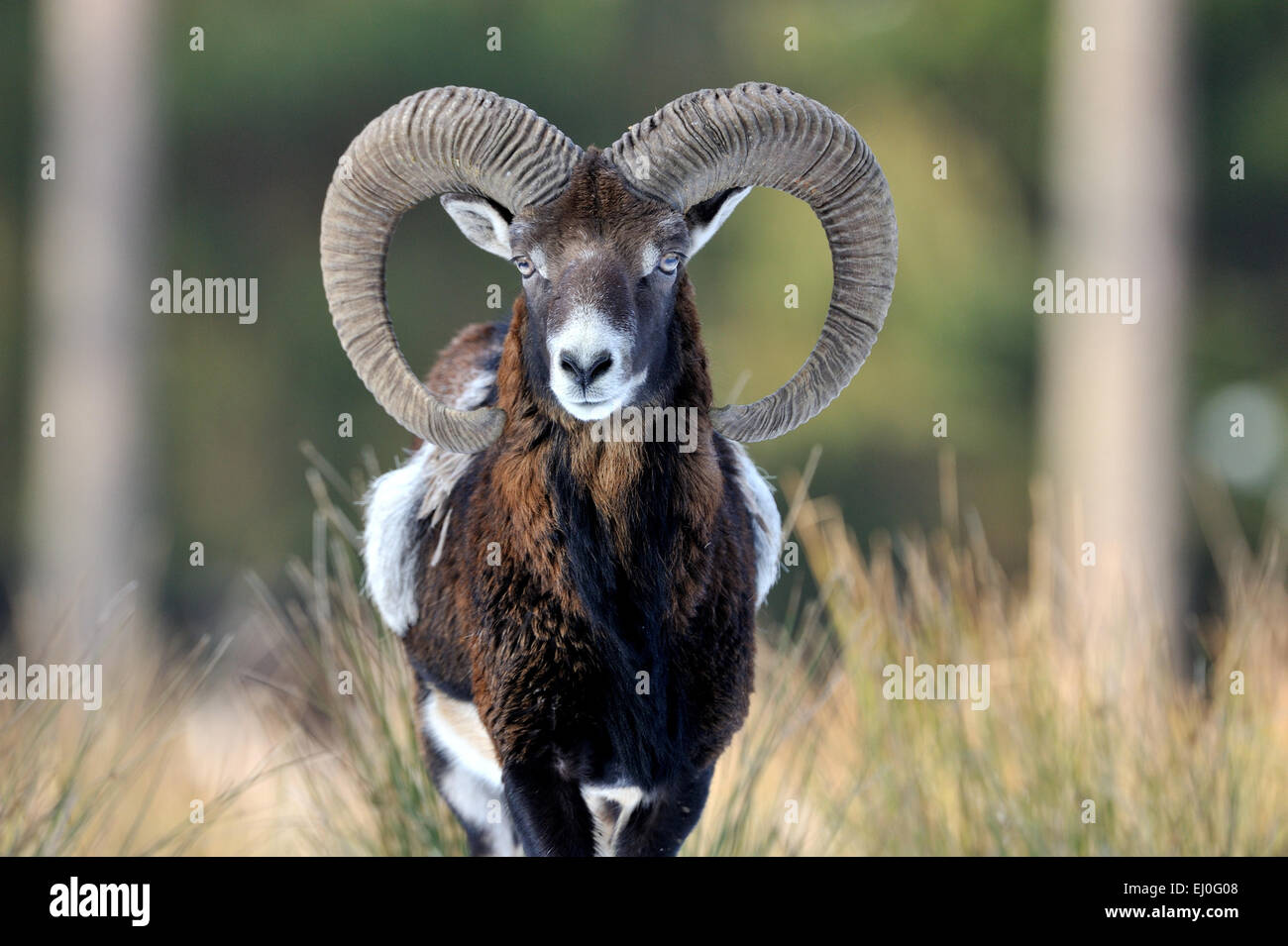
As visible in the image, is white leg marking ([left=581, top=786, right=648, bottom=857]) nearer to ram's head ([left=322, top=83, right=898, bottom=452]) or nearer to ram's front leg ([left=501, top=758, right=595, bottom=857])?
ram's front leg ([left=501, top=758, right=595, bottom=857])

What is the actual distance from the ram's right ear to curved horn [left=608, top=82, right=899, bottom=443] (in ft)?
1.73

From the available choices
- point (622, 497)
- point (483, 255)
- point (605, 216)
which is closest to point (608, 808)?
point (622, 497)

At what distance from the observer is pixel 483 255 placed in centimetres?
2316

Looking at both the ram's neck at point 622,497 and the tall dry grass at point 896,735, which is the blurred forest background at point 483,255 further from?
the ram's neck at point 622,497

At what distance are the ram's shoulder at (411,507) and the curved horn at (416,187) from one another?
0.49m

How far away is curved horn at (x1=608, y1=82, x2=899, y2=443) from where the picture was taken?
17.7 ft

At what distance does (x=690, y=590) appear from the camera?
212 inches

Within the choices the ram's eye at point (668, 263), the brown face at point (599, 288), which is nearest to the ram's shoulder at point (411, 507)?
the brown face at point (599, 288)

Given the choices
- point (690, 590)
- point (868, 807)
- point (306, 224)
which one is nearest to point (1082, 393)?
point (868, 807)

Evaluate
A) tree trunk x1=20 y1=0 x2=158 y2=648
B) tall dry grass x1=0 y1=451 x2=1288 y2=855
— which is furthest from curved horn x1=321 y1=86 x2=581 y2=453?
tree trunk x1=20 y1=0 x2=158 y2=648

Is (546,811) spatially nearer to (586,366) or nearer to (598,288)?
(586,366)

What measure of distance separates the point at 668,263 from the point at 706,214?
474 mm

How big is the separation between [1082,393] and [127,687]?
1134 cm

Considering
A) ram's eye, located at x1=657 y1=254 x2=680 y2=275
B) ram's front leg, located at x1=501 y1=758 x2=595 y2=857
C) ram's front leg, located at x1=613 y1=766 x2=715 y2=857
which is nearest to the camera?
ram's front leg, located at x1=501 y1=758 x2=595 y2=857
